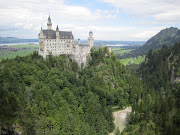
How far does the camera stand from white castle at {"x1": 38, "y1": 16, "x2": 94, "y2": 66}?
8212 centimetres

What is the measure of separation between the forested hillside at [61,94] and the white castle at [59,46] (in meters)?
4.28

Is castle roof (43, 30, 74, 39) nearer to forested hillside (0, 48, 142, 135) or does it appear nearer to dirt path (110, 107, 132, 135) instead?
forested hillside (0, 48, 142, 135)

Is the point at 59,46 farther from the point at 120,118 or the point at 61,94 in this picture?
the point at 120,118

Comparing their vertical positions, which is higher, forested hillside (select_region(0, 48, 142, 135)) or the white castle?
the white castle

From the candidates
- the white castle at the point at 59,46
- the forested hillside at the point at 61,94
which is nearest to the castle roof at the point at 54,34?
the white castle at the point at 59,46

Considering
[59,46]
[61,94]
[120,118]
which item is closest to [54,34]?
[59,46]

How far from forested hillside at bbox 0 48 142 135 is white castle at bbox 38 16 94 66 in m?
4.28

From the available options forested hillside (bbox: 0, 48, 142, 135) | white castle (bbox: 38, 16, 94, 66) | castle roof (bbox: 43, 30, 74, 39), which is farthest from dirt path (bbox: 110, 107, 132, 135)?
castle roof (bbox: 43, 30, 74, 39)

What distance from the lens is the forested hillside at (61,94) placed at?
4300cm

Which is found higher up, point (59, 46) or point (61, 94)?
point (59, 46)

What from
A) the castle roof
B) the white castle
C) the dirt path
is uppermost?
the castle roof

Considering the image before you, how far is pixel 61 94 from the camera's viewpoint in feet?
217

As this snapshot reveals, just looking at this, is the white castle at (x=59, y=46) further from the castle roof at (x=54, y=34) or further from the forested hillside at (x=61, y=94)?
the forested hillside at (x=61, y=94)

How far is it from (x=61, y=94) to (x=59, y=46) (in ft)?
105
